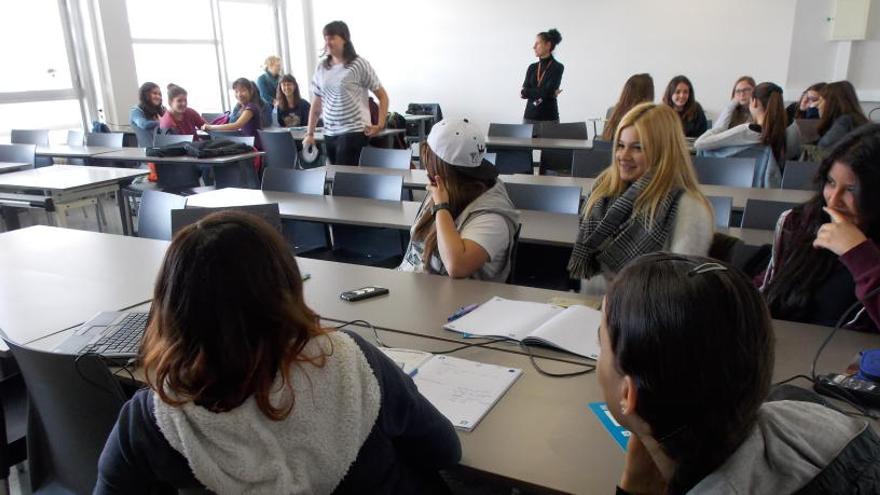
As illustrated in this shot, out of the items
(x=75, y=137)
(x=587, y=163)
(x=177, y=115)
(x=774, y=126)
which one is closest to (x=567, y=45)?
(x=774, y=126)

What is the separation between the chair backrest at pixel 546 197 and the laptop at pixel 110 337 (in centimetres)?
195

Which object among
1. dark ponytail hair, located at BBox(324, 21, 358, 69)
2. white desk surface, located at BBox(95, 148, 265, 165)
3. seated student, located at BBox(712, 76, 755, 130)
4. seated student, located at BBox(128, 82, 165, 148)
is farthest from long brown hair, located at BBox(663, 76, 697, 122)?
seated student, located at BBox(128, 82, 165, 148)

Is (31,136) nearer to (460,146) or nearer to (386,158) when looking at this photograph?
(386,158)

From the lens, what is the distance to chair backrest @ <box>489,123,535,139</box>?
19.3 ft

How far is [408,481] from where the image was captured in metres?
1.13

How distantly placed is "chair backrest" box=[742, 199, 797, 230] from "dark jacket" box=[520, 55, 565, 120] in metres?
4.16

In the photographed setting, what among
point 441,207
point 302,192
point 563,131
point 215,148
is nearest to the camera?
point 441,207

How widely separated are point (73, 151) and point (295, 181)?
10.3 ft

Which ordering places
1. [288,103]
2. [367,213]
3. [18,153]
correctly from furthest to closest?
[288,103]
[18,153]
[367,213]

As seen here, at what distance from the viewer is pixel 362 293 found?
197cm

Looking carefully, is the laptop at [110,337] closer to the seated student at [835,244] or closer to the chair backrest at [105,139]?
the seated student at [835,244]

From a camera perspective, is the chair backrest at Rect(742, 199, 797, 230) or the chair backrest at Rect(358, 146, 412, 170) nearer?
the chair backrest at Rect(742, 199, 797, 230)

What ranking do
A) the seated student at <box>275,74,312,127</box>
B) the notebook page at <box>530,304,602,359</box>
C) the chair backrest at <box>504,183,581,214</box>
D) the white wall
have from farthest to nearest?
the white wall
the seated student at <box>275,74,312,127</box>
the chair backrest at <box>504,183,581,214</box>
the notebook page at <box>530,304,602,359</box>

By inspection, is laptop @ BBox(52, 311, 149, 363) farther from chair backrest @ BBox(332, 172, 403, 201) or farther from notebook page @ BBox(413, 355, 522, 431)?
chair backrest @ BBox(332, 172, 403, 201)
